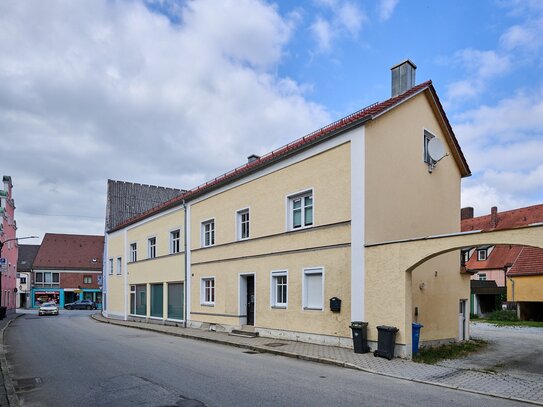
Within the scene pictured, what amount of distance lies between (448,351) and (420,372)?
153 inches

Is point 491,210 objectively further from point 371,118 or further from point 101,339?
point 101,339

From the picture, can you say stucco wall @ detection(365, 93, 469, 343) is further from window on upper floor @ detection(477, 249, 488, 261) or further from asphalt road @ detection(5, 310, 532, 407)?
window on upper floor @ detection(477, 249, 488, 261)

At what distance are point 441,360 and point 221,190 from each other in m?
11.8

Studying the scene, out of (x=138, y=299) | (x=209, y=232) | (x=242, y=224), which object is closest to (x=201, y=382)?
(x=242, y=224)

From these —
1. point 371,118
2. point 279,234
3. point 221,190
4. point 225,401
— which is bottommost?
point 225,401

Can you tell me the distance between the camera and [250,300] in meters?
18.3

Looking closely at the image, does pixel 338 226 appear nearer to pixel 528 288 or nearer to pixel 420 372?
pixel 420 372

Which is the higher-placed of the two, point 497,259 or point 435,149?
point 435,149

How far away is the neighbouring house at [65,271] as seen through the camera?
62312 mm

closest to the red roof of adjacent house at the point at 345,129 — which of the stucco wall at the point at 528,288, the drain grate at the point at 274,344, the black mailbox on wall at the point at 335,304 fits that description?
the black mailbox on wall at the point at 335,304

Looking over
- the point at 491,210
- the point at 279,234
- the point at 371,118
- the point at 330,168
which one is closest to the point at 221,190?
the point at 279,234

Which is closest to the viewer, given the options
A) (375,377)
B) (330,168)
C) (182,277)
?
(375,377)

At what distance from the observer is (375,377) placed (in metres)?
9.59

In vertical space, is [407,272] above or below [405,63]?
below
